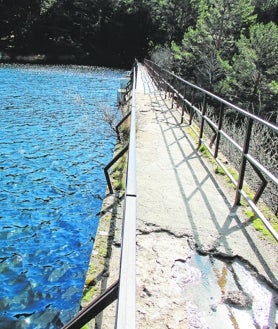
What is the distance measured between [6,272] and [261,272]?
3.94 m

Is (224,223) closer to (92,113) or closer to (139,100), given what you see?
(139,100)

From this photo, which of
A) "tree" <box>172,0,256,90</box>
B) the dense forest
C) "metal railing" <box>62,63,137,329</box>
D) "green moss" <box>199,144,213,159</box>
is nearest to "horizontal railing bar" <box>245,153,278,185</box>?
"metal railing" <box>62,63,137,329</box>

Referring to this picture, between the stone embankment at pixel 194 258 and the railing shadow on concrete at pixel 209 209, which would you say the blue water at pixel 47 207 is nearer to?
the stone embankment at pixel 194 258

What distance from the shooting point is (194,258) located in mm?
3953

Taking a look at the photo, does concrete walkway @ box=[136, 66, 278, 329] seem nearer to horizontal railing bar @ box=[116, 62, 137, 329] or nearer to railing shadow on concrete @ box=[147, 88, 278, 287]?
railing shadow on concrete @ box=[147, 88, 278, 287]

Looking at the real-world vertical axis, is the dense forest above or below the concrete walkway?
above

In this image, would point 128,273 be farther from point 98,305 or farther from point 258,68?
point 258,68

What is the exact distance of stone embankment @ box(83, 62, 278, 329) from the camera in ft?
10.3

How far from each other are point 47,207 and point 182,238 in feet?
15.5

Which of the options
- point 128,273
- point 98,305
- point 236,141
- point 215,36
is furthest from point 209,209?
point 215,36

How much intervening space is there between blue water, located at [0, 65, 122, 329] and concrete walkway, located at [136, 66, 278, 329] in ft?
5.38

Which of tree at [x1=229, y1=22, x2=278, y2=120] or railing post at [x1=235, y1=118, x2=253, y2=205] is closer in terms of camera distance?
railing post at [x1=235, y1=118, x2=253, y2=205]

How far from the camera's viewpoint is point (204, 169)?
6.77 m

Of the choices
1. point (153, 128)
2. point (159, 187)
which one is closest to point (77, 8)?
point (153, 128)
